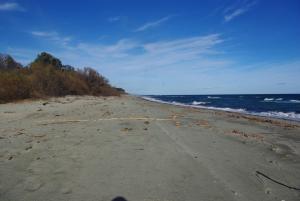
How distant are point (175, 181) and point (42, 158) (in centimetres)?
247

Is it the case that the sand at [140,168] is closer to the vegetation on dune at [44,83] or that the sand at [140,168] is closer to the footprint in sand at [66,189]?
the footprint in sand at [66,189]

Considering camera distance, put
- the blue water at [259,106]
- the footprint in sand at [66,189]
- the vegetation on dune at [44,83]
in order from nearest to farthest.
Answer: the footprint in sand at [66,189], the vegetation on dune at [44,83], the blue water at [259,106]

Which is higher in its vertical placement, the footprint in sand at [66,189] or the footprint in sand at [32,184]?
the footprint in sand at [32,184]

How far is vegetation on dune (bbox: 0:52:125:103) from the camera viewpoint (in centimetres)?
1858

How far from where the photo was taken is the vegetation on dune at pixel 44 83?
61.0 ft

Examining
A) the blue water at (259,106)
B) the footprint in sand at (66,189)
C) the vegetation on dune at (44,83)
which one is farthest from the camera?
the blue water at (259,106)

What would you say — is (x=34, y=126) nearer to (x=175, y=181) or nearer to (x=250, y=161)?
(x=175, y=181)

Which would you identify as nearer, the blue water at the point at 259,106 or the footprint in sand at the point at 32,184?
the footprint in sand at the point at 32,184

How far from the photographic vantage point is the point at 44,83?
23.9 meters

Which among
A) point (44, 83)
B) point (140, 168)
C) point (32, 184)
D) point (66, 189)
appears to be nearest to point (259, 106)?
point (44, 83)

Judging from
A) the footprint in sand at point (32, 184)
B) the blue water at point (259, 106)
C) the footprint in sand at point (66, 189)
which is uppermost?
the footprint in sand at point (32, 184)

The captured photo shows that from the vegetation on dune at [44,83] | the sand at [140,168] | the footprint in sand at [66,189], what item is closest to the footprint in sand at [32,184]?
the sand at [140,168]

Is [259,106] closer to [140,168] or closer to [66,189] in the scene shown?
[140,168]

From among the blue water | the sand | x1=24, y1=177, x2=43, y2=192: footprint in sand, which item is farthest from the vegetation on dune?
x1=24, y1=177, x2=43, y2=192: footprint in sand
